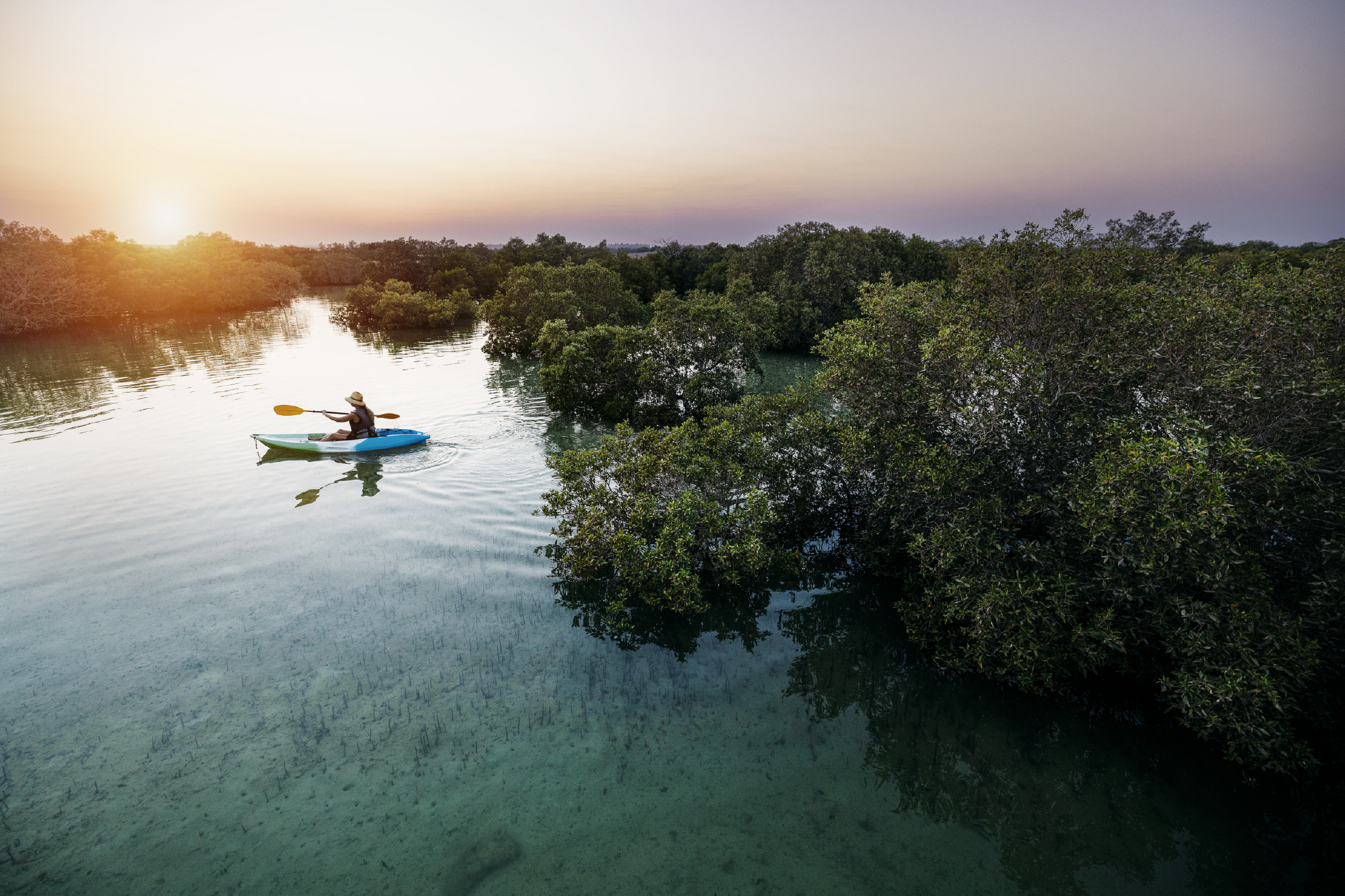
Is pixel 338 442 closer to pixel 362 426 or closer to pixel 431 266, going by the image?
pixel 362 426

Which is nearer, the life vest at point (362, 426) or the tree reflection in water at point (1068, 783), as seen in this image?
the tree reflection in water at point (1068, 783)

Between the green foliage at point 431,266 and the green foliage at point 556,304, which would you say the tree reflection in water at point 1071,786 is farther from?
the green foliage at point 431,266

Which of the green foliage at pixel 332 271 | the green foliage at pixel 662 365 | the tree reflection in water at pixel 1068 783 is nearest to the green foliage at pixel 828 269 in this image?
the green foliage at pixel 662 365

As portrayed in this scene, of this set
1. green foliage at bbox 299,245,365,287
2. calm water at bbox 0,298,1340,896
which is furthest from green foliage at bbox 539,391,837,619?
green foliage at bbox 299,245,365,287

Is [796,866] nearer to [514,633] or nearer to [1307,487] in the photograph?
[514,633]

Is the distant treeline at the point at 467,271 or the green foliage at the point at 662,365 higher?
the distant treeline at the point at 467,271

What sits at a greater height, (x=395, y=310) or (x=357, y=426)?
(x=395, y=310)

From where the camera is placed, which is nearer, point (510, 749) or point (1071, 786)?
point (1071, 786)

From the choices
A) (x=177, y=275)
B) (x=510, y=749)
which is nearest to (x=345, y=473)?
(x=510, y=749)

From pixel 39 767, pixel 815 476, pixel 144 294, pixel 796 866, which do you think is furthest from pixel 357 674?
pixel 144 294
